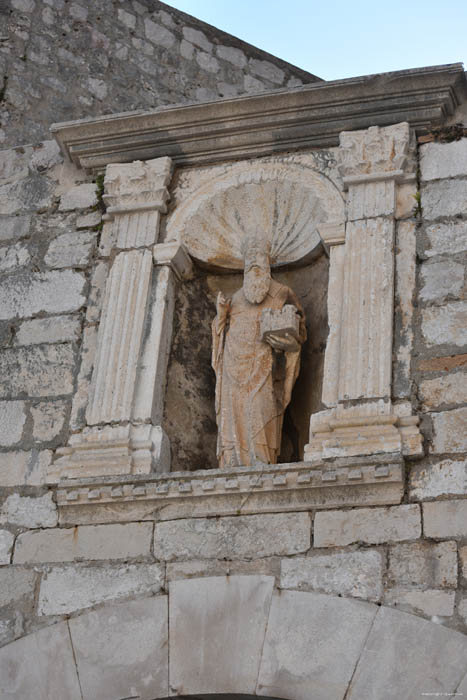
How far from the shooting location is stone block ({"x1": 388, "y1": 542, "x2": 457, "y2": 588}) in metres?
4.95

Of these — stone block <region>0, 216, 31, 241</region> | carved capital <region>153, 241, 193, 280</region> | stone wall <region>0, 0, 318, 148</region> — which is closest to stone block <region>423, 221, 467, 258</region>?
carved capital <region>153, 241, 193, 280</region>

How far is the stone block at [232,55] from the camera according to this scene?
8.88m

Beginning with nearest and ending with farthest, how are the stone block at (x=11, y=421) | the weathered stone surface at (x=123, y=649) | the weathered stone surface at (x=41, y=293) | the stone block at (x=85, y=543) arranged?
the weathered stone surface at (x=123, y=649) → the stone block at (x=85, y=543) → the stone block at (x=11, y=421) → the weathered stone surface at (x=41, y=293)

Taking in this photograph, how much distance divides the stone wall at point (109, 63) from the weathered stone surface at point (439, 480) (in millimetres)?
4190

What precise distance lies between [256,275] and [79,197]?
1.17m

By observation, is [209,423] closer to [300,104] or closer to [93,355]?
[93,355]

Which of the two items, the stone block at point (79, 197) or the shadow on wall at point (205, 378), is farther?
the stone block at point (79, 197)

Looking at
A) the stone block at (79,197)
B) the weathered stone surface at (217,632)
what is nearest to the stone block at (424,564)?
the weathered stone surface at (217,632)

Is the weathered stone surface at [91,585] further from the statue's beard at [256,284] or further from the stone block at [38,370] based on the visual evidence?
the statue's beard at [256,284]

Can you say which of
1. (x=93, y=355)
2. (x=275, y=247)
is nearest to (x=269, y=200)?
(x=275, y=247)

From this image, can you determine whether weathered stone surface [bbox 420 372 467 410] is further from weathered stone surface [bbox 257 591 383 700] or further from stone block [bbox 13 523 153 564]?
stone block [bbox 13 523 153 564]

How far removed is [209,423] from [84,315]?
0.82m

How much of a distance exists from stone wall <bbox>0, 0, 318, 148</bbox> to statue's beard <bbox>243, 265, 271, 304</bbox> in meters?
2.78

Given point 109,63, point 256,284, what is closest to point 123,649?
point 256,284
